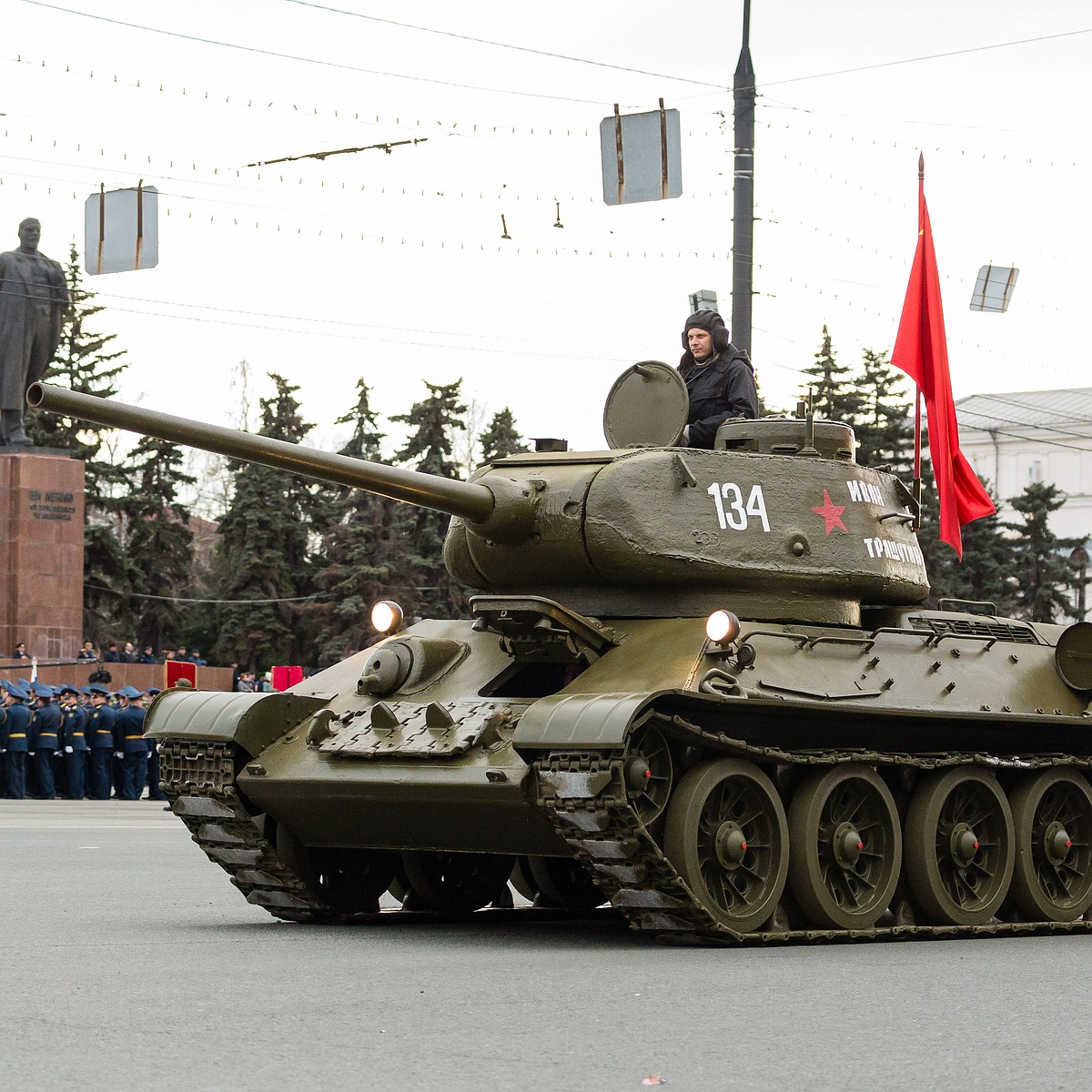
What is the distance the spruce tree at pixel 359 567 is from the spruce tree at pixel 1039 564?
19220 mm

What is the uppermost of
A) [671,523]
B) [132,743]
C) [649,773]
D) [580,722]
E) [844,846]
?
[671,523]

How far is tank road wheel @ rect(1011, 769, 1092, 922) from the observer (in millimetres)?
12297

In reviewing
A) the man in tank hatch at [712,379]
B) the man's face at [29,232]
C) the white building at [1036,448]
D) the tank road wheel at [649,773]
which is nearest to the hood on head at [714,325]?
the man in tank hatch at [712,379]

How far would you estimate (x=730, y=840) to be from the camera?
10.6 m

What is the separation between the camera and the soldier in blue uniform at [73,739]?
90.6ft

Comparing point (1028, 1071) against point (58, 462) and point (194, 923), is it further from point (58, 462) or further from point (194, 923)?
point (58, 462)

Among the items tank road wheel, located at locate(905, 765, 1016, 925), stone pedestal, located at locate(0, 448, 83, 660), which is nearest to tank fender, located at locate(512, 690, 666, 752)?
tank road wheel, located at locate(905, 765, 1016, 925)

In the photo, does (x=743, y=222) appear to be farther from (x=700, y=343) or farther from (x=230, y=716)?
(x=230, y=716)

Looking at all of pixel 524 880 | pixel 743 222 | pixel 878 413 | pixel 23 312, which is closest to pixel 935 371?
pixel 743 222

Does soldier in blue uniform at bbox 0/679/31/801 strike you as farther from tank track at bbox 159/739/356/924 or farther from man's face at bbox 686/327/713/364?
man's face at bbox 686/327/713/364

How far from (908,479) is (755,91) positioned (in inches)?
1268

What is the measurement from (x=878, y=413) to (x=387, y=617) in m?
37.3

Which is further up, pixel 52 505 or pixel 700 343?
pixel 700 343

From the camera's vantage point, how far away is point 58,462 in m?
33.8
